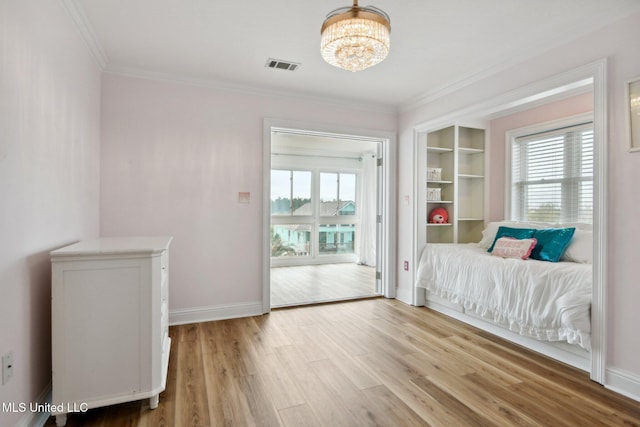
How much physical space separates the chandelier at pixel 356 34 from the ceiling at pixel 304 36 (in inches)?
19.9

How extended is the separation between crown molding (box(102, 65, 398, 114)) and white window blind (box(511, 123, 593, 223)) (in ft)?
5.95

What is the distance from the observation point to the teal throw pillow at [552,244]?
307 centimetres

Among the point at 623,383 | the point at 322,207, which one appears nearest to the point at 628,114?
the point at 623,383

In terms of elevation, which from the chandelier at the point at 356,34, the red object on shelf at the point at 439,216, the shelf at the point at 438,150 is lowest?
the red object on shelf at the point at 439,216

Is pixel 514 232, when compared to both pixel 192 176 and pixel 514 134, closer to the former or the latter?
pixel 514 134

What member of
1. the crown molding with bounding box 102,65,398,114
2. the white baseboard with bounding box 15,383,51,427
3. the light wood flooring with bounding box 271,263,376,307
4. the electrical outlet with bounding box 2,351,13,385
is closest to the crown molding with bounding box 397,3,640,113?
the crown molding with bounding box 102,65,398,114

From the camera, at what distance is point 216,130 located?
3.51 metres

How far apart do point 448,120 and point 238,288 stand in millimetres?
2975

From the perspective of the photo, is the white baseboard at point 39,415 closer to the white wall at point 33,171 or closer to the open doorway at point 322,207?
the white wall at point 33,171

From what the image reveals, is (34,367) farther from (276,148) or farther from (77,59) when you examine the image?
(276,148)

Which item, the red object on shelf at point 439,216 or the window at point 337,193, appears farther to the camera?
the window at point 337,193

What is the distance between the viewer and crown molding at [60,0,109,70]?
2146 millimetres

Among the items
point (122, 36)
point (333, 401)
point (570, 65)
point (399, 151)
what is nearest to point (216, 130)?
point (122, 36)

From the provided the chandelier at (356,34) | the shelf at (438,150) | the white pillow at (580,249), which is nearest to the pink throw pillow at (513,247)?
the white pillow at (580,249)
